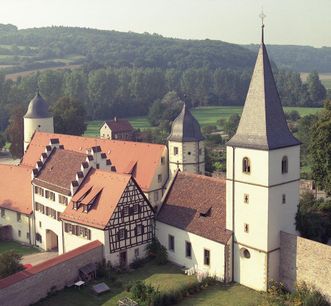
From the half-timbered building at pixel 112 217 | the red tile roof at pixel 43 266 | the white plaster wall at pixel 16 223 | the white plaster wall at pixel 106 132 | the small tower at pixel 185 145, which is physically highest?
the small tower at pixel 185 145

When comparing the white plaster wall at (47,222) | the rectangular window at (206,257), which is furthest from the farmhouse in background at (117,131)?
the rectangular window at (206,257)

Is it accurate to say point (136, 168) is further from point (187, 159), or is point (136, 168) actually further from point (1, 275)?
point (1, 275)

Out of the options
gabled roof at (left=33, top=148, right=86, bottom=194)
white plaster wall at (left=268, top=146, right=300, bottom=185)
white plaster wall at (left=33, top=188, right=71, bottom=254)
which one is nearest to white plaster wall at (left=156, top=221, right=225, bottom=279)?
white plaster wall at (left=268, top=146, right=300, bottom=185)

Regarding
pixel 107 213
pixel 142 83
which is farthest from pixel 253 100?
pixel 142 83

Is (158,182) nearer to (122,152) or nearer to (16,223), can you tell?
(122,152)

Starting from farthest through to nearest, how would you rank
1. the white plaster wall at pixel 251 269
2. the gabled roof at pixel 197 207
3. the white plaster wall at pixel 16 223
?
the white plaster wall at pixel 16 223 → the gabled roof at pixel 197 207 → the white plaster wall at pixel 251 269

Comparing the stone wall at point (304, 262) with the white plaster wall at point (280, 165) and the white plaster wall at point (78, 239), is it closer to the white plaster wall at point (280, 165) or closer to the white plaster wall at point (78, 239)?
the white plaster wall at point (280, 165)

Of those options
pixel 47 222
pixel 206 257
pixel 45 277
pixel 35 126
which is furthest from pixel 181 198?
pixel 35 126
